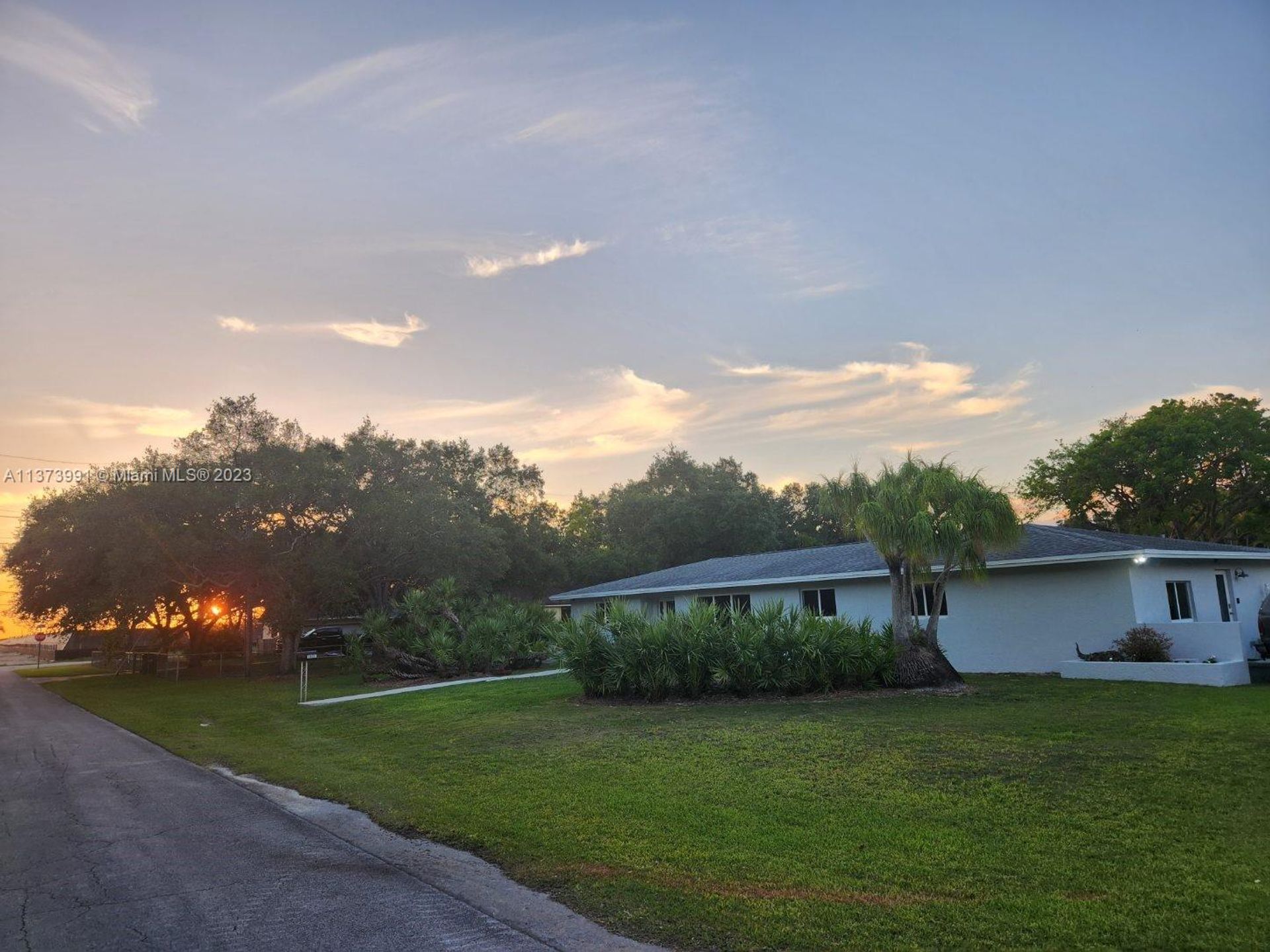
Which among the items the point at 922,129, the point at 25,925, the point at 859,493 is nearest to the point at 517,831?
the point at 25,925

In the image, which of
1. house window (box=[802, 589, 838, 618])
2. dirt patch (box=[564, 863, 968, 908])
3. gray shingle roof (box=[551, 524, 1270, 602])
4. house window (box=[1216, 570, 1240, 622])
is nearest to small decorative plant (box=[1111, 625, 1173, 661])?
gray shingle roof (box=[551, 524, 1270, 602])

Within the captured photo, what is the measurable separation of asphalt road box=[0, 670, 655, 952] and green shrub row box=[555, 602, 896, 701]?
8.50 m

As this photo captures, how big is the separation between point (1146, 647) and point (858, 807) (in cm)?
1322

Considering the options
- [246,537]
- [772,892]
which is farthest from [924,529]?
[246,537]

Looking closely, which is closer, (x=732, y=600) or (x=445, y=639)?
(x=445, y=639)

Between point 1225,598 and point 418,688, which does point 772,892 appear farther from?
point 1225,598

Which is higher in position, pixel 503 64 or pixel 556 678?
pixel 503 64

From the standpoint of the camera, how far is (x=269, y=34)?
1551cm

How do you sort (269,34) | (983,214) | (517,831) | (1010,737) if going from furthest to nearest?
1. (983,214)
2. (269,34)
3. (1010,737)
4. (517,831)

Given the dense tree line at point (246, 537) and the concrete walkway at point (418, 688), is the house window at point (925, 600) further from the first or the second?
the dense tree line at point (246, 537)

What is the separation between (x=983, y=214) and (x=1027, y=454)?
32256mm

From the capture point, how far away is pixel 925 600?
21891 millimetres

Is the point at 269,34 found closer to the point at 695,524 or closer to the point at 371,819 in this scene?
the point at 371,819

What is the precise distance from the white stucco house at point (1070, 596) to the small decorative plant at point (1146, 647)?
1.59 feet
